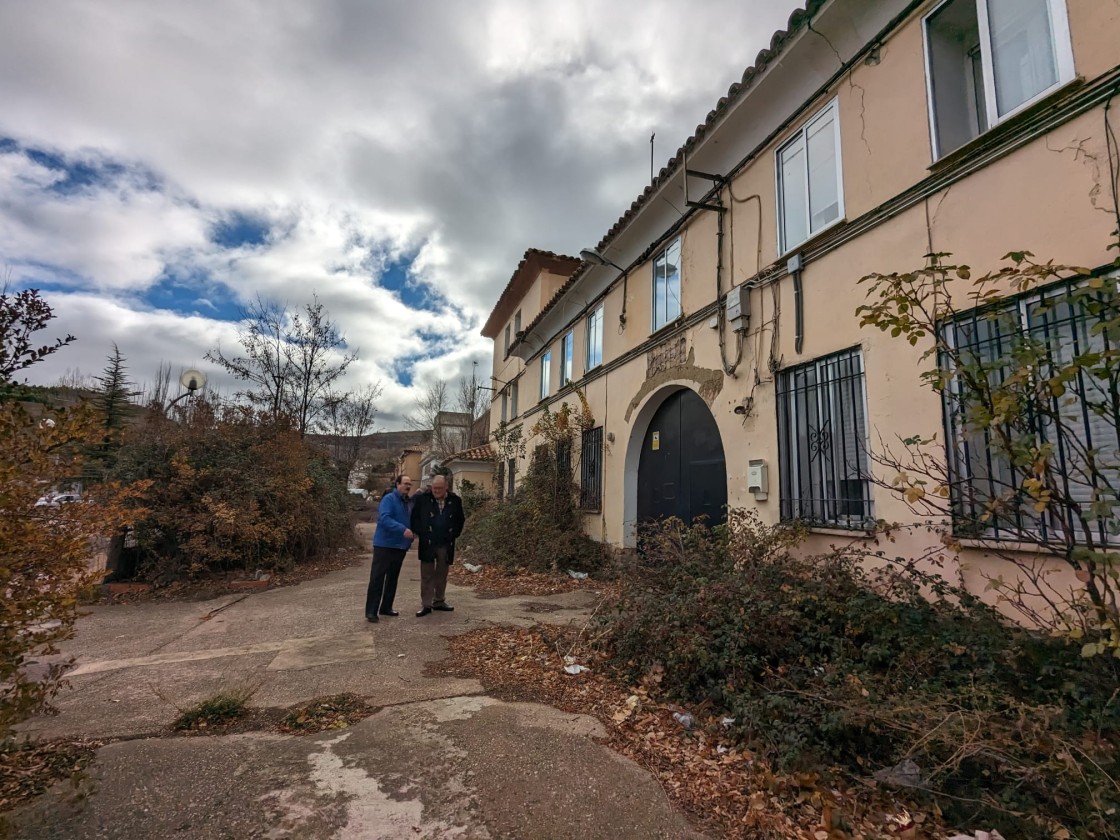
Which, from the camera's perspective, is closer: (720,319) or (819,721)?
(819,721)

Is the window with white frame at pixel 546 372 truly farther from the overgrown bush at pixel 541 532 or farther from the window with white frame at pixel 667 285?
the window with white frame at pixel 667 285

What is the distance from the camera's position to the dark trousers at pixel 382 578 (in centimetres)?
614

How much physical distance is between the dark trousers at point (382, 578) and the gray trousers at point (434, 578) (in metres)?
0.34

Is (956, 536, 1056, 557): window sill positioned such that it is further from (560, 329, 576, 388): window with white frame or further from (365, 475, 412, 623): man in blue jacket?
(560, 329, 576, 388): window with white frame

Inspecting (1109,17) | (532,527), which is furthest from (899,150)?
(532,527)

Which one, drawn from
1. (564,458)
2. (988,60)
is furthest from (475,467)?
(988,60)

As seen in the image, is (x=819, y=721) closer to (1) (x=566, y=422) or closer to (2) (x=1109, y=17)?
(2) (x=1109, y=17)

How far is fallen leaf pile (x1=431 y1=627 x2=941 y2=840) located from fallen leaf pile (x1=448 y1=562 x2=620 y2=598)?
9.50 feet

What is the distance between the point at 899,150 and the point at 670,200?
4.02 meters

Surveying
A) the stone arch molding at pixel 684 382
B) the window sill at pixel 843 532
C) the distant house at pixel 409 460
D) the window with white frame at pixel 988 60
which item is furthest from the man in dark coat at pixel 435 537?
the distant house at pixel 409 460

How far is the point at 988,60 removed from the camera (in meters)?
4.14


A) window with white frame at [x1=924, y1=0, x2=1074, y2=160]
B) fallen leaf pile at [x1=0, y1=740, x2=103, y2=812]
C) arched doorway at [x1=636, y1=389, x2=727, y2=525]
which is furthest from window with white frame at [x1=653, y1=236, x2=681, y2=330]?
fallen leaf pile at [x1=0, y1=740, x2=103, y2=812]

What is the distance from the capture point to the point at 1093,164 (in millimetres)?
3434

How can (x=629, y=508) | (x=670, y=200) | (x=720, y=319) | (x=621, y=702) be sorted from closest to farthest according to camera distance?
(x=621, y=702) → (x=720, y=319) → (x=670, y=200) → (x=629, y=508)
